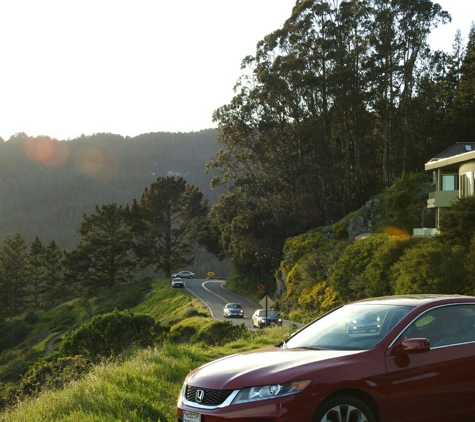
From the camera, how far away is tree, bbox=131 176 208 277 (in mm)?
88125

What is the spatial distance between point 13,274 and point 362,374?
92895 millimetres

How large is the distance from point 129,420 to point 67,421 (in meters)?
0.67

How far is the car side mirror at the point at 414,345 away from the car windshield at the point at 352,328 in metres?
0.27

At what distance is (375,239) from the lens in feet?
121

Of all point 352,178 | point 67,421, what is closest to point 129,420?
point 67,421

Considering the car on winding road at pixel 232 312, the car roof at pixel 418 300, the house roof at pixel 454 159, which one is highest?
the house roof at pixel 454 159

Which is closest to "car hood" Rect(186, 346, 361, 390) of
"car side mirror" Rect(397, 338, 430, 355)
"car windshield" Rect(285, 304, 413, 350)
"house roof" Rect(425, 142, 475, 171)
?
"car windshield" Rect(285, 304, 413, 350)

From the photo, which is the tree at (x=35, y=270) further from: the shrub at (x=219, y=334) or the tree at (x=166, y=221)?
the shrub at (x=219, y=334)

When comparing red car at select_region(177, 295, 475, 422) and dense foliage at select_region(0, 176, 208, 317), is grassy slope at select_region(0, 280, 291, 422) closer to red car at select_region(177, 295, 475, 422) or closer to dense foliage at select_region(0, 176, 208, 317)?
red car at select_region(177, 295, 475, 422)

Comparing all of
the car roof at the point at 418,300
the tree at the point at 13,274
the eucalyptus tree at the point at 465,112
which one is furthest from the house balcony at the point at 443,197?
the tree at the point at 13,274

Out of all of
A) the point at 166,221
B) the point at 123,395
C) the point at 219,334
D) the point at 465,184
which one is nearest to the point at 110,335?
the point at 219,334

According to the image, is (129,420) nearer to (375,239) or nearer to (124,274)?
(375,239)

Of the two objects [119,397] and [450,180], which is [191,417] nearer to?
[119,397]

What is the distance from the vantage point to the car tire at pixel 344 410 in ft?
19.5
